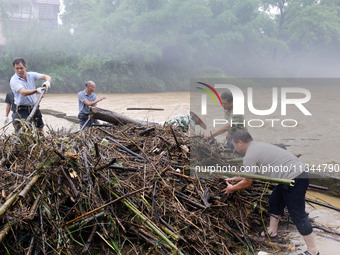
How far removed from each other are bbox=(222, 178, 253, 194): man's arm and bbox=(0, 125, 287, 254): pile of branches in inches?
5.7

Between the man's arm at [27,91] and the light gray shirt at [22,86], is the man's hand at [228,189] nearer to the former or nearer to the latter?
the man's arm at [27,91]

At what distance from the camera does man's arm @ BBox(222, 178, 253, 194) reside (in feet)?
11.8

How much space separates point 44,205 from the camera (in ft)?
9.86

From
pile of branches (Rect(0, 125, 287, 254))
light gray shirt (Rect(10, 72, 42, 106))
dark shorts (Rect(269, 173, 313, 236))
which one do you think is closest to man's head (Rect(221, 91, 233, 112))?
pile of branches (Rect(0, 125, 287, 254))

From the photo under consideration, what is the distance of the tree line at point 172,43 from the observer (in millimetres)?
28672

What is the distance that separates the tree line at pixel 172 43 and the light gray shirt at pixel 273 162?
2507cm

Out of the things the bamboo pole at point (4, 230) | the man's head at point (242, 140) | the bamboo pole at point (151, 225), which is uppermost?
the man's head at point (242, 140)

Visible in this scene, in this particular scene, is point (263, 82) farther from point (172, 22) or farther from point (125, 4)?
point (125, 4)

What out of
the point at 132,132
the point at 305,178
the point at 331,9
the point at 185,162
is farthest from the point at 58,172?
the point at 331,9

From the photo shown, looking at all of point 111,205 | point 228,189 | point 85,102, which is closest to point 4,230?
point 111,205

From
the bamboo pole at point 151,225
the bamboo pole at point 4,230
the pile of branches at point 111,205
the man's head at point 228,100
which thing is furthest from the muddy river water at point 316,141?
the bamboo pole at point 4,230

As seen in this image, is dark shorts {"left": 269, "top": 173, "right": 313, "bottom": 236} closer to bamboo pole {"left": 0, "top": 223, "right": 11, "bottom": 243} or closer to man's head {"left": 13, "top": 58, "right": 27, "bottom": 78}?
bamboo pole {"left": 0, "top": 223, "right": 11, "bottom": 243}

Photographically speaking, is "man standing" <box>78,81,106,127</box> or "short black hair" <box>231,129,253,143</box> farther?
"man standing" <box>78,81,106,127</box>

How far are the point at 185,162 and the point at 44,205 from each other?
1.85 meters
